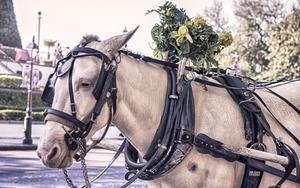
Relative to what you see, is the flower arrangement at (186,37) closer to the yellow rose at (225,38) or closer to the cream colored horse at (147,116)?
the yellow rose at (225,38)

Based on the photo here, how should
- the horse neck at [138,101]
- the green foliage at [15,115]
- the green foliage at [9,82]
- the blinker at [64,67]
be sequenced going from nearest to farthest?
the blinker at [64,67] < the horse neck at [138,101] < the green foliage at [15,115] < the green foliage at [9,82]

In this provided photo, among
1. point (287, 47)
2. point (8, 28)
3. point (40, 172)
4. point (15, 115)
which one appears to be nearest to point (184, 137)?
point (40, 172)

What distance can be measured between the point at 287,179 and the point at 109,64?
5.05 feet

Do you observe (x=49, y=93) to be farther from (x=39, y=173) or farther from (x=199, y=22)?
(x=39, y=173)

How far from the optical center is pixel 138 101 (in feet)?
11.6

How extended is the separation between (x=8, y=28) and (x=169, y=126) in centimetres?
4520

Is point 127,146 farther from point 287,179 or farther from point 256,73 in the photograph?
point 256,73

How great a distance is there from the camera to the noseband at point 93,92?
326 cm

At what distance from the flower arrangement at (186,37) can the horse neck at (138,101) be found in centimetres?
32

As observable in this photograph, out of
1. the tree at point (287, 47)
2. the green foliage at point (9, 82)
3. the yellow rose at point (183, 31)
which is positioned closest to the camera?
the yellow rose at point (183, 31)

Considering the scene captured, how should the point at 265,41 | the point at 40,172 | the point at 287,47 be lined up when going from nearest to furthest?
the point at 40,172 → the point at 287,47 → the point at 265,41

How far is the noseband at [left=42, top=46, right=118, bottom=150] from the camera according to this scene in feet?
10.7

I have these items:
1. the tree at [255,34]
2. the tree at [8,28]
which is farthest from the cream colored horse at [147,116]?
the tree at [8,28]

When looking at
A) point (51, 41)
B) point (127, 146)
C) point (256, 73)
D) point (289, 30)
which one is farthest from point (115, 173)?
point (51, 41)
